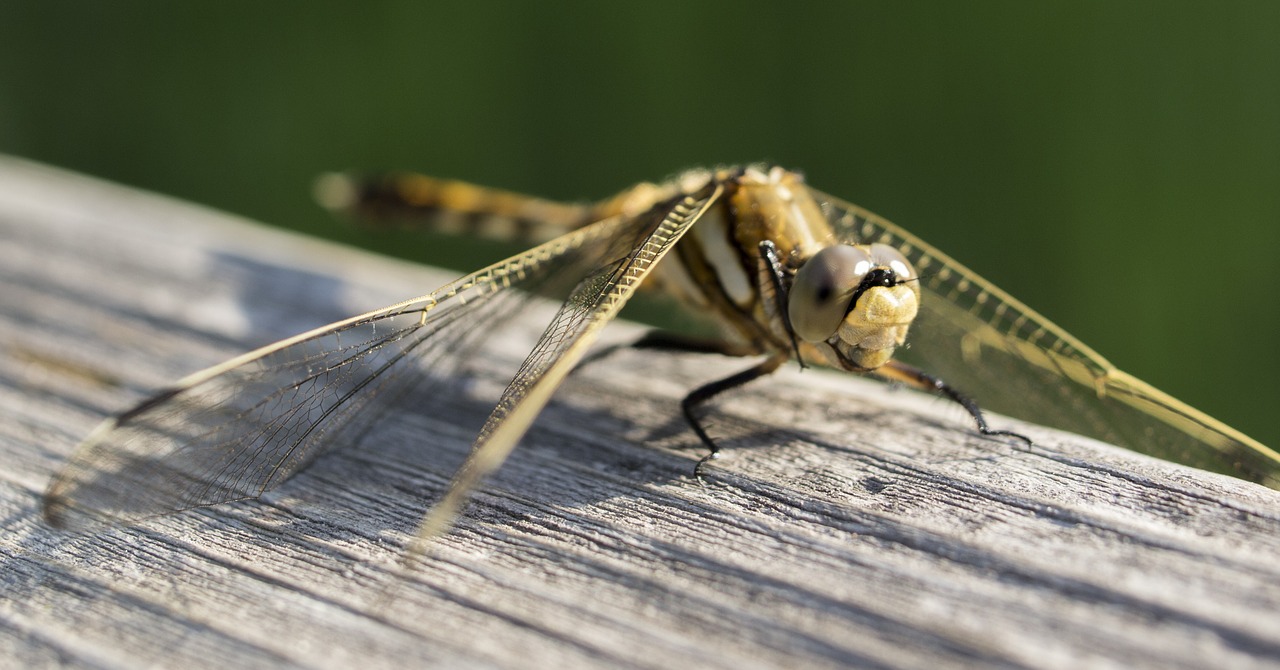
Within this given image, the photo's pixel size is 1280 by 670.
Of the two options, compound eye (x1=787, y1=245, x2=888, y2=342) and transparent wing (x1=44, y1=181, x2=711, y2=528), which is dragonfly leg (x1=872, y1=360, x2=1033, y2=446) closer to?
compound eye (x1=787, y1=245, x2=888, y2=342)

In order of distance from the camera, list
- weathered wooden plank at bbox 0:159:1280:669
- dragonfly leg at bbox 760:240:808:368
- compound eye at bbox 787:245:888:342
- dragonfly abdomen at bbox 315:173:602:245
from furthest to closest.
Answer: dragonfly abdomen at bbox 315:173:602:245
dragonfly leg at bbox 760:240:808:368
compound eye at bbox 787:245:888:342
weathered wooden plank at bbox 0:159:1280:669

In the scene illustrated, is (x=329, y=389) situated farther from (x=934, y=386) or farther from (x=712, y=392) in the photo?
(x=934, y=386)

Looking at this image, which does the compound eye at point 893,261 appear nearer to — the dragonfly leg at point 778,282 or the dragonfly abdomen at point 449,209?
the dragonfly leg at point 778,282

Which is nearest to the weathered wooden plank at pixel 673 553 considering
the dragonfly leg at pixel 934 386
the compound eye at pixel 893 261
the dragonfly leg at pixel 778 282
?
the dragonfly leg at pixel 934 386

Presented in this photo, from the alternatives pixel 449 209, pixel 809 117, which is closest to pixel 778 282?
pixel 449 209

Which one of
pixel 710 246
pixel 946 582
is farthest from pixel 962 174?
pixel 946 582

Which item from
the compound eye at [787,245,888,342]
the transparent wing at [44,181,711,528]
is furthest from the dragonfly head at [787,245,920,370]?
the transparent wing at [44,181,711,528]

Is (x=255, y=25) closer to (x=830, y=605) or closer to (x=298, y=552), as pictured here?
(x=298, y=552)
